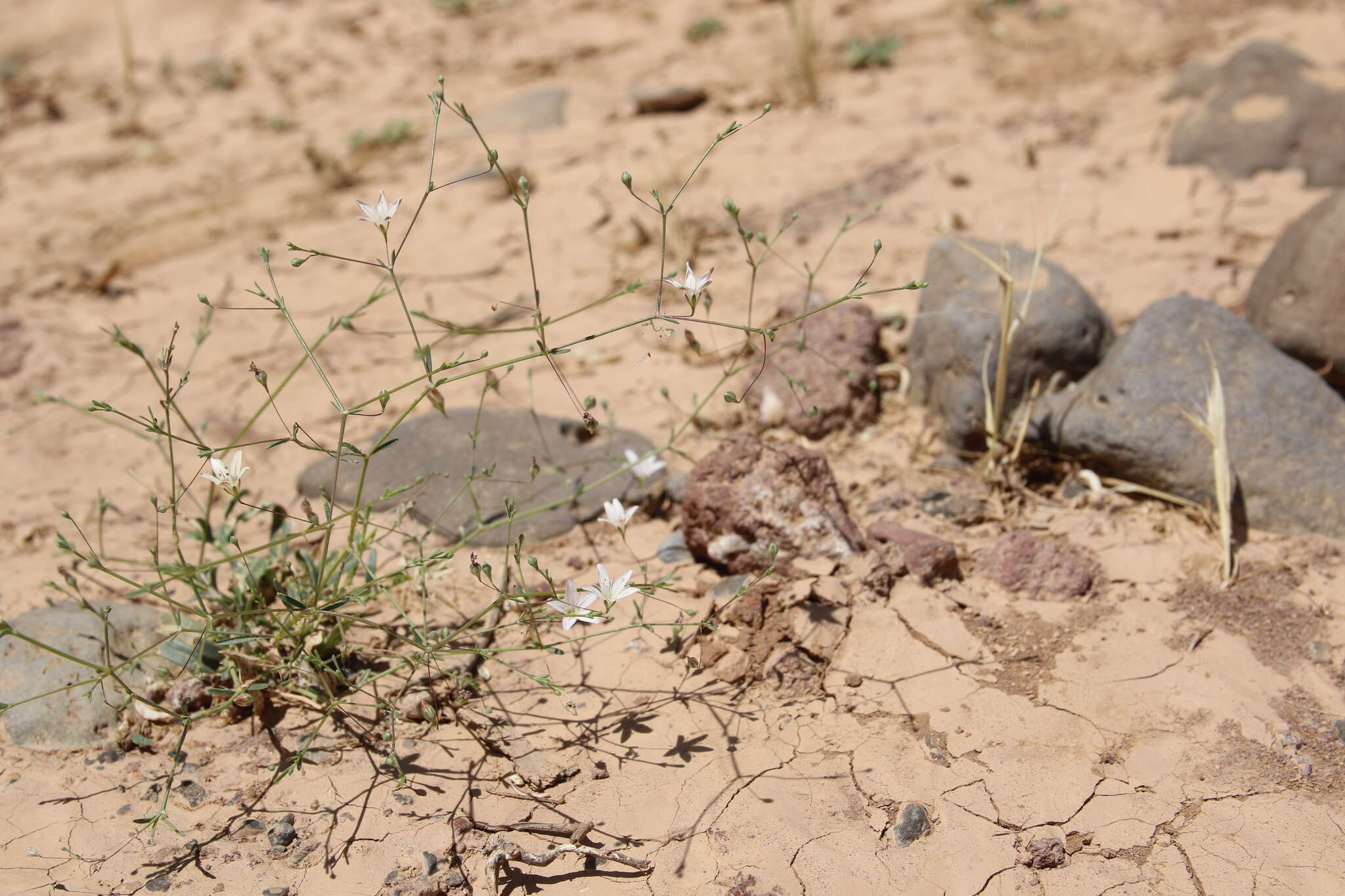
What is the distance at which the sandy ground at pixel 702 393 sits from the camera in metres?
2.07

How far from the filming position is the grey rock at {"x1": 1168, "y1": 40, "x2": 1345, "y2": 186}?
4434 mm

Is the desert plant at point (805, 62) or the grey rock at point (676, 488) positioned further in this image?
the desert plant at point (805, 62)

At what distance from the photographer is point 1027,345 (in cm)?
312

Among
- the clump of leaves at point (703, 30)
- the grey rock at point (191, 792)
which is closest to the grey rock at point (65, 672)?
the grey rock at point (191, 792)

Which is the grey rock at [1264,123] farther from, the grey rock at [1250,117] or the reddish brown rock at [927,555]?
the reddish brown rock at [927,555]

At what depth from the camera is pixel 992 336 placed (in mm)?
3145

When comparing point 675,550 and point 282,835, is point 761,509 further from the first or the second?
point 282,835

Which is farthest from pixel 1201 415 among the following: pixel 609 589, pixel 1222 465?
pixel 609 589

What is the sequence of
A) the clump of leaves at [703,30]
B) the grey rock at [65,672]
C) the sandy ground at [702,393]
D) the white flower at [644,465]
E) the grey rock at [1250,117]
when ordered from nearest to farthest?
the sandy ground at [702,393]
the grey rock at [65,672]
the white flower at [644,465]
the grey rock at [1250,117]
the clump of leaves at [703,30]

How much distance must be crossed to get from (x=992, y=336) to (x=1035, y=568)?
81 centimetres

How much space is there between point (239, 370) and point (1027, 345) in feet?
9.93

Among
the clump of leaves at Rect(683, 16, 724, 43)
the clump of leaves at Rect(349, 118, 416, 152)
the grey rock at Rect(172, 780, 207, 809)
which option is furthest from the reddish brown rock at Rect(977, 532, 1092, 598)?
the clump of leaves at Rect(683, 16, 724, 43)

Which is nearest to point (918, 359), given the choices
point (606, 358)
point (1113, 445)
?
point (1113, 445)

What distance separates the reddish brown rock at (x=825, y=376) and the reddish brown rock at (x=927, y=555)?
2.29 ft
